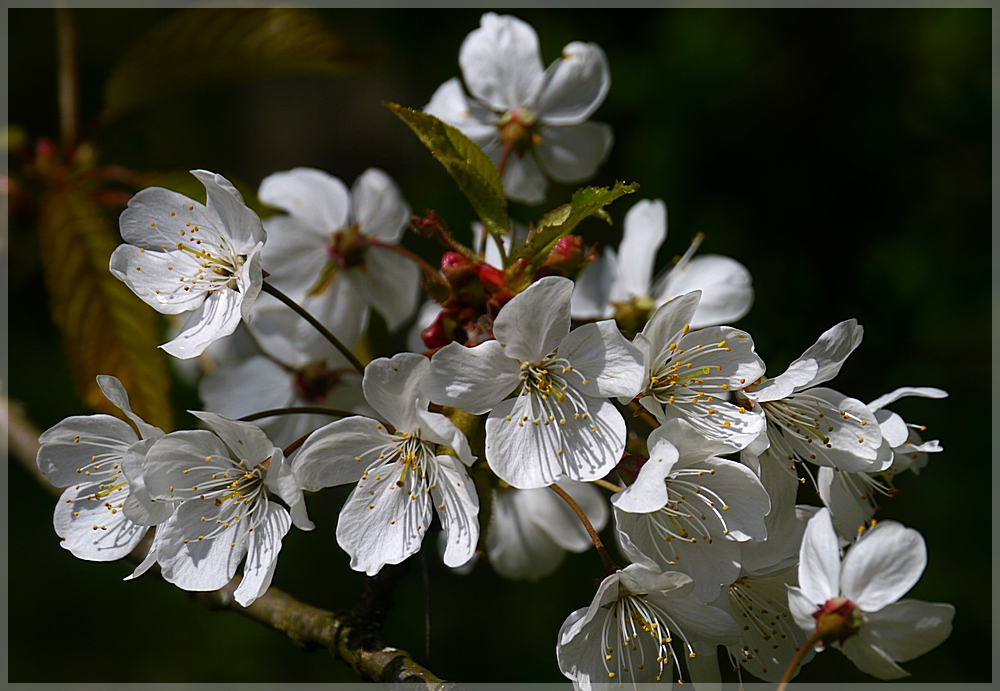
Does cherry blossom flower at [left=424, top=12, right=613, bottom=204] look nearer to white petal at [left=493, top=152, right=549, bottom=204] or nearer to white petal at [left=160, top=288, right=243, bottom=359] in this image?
white petal at [left=493, top=152, right=549, bottom=204]

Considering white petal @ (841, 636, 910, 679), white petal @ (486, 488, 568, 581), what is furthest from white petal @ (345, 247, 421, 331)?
white petal @ (841, 636, 910, 679)

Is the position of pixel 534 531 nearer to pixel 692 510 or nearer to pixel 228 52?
pixel 692 510

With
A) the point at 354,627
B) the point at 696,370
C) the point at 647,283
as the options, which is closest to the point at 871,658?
the point at 696,370

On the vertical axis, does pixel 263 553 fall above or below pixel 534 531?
above

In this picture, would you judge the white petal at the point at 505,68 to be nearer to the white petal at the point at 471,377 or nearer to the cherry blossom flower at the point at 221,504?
the white petal at the point at 471,377

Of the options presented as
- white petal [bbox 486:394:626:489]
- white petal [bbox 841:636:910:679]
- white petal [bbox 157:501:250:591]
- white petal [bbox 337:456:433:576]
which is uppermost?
white petal [bbox 486:394:626:489]

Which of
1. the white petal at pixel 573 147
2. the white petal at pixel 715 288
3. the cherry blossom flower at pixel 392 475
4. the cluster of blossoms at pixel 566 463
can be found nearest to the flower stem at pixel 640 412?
the cluster of blossoms at pixel 566 463

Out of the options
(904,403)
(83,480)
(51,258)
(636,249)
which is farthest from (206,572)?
(904,403)
